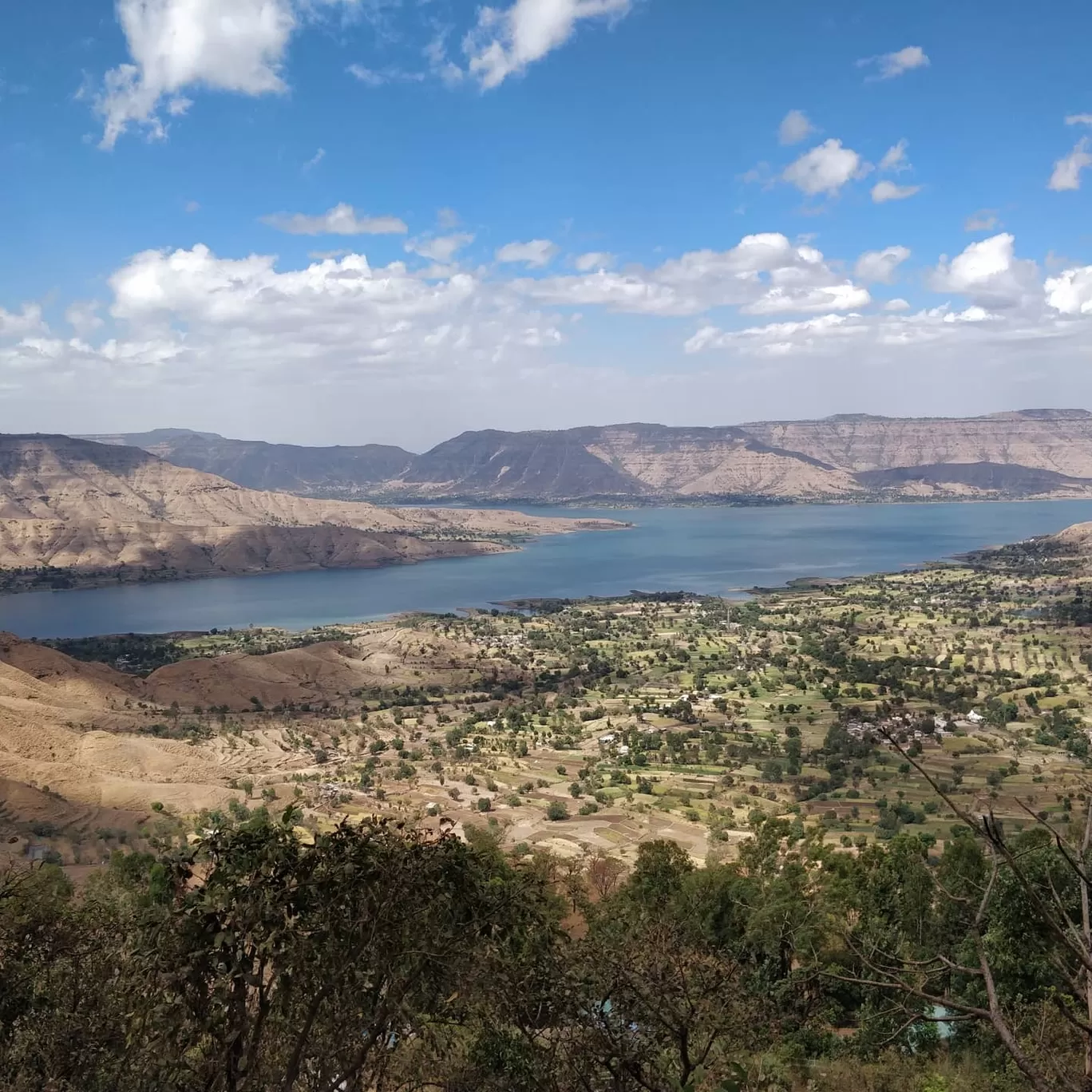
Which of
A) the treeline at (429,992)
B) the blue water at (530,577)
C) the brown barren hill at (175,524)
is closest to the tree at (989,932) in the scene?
the treeline at (429,992)

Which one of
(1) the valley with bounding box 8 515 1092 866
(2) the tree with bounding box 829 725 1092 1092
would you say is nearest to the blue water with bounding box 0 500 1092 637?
(1) the valley with bounding box 8 515 1092 866

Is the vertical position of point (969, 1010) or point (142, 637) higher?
point (969, 1010)

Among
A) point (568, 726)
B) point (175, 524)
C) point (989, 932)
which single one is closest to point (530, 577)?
point (175, 524)

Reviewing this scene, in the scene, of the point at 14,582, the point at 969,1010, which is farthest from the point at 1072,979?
the point at 14,582

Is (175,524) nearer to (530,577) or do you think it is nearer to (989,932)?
(530,577)

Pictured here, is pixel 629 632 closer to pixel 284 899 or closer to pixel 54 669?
pixel 54 669

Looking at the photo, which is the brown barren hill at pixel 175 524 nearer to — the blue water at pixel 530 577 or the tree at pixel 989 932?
the blue water at pixel 530 577
